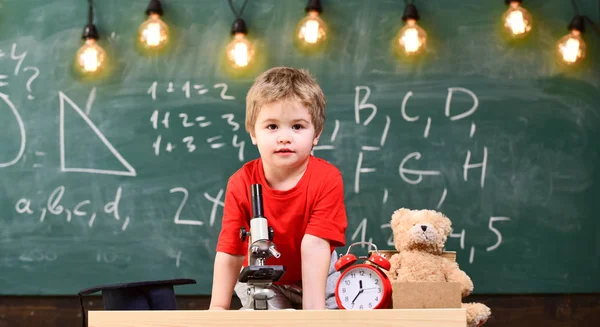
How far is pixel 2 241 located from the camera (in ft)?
9.99

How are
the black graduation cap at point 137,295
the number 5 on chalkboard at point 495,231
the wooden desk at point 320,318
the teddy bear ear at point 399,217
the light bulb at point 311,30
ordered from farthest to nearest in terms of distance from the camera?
1. the light bulb at point 311,30
2. the number 5 on chalkboard at point 495,231
3. the teddy bear ear at point 399,217
4. the black graduation cap at point 137,295
5. the wooden desk at point 320,318

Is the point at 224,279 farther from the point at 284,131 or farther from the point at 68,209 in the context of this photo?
the point at 68,209

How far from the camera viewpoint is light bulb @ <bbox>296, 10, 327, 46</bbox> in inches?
119

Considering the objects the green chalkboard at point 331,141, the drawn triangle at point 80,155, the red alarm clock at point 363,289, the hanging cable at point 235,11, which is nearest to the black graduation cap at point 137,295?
the red alarm clock at point 363,289

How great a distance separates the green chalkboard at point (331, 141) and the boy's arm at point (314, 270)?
1172 millimetres

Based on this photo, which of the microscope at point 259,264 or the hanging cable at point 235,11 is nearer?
the microscope at point 259,264

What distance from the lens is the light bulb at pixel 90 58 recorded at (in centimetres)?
308

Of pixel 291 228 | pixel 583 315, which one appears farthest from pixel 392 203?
pixel 291 228

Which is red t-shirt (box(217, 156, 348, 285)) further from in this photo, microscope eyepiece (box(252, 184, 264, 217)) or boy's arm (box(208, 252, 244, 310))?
microscope eyepiece (box(252, 184, 264, 217))

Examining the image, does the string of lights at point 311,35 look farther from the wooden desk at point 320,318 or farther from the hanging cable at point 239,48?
the wooden desk at point 320,318

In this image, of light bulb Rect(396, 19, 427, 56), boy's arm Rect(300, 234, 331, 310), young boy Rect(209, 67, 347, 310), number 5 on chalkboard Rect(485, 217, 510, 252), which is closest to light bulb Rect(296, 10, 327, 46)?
light bulb Rect(396, 19, 427, 56)

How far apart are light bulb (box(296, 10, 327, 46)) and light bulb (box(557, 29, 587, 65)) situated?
969mm

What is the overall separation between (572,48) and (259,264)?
200 cm

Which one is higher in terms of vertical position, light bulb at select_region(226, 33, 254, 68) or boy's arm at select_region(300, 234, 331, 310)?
light bulb at select_region(226, 33, 254, 68)
